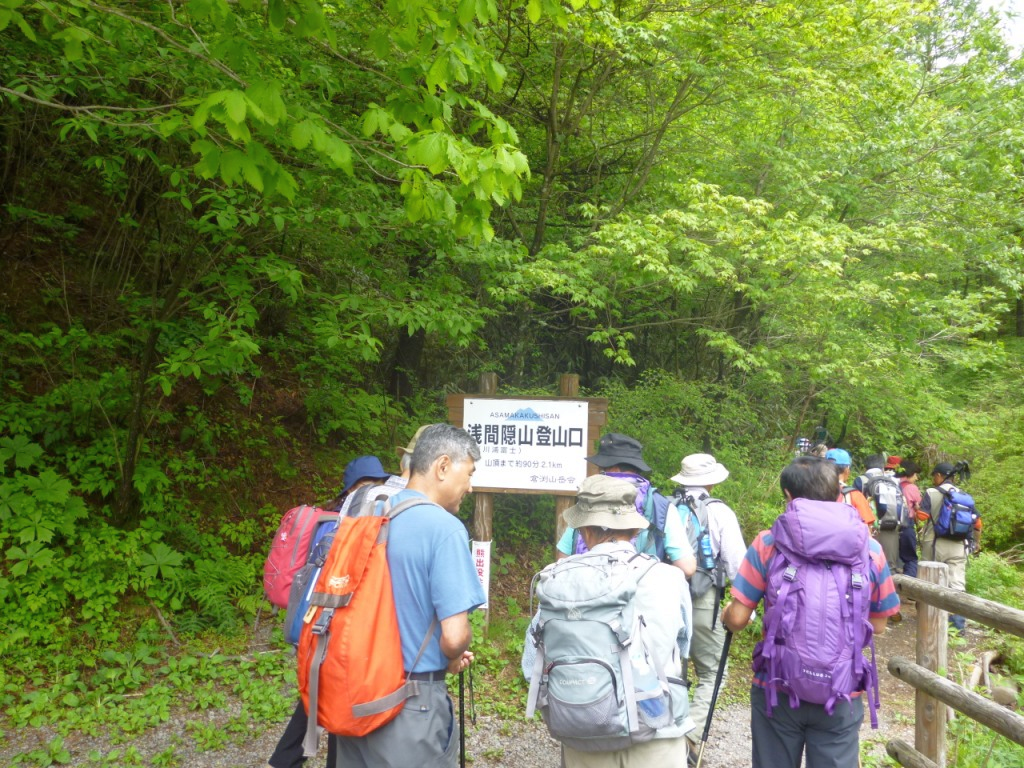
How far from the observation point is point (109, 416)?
7.30 metres

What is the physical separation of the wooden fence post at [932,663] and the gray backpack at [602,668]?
7.74 ft

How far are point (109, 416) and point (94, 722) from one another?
132 inches

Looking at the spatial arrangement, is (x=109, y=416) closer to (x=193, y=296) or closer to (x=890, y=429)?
(x=193, y=296)

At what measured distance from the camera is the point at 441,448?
9.11 feet

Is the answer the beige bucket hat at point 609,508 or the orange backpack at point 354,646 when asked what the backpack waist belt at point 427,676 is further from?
the beige bucket hat at point 609,508

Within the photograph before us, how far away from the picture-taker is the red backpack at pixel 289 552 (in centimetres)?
366

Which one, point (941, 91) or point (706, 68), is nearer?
point (706, 68)

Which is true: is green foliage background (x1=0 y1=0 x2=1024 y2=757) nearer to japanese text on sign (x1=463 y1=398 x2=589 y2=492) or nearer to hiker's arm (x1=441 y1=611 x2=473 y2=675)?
japanese text on sign (x1=463 y1=398 x2=589 y2=492)

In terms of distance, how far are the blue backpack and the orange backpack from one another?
8181 millimetres

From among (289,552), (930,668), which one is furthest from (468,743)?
(930,668)

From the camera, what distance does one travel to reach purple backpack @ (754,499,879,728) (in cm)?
305

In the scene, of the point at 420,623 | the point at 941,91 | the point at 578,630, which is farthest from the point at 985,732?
the point at 941,91

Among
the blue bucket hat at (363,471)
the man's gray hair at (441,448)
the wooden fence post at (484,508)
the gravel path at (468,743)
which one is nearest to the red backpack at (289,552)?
the blue bucket hat at (363,471)

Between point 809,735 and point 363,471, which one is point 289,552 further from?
point 809,735
